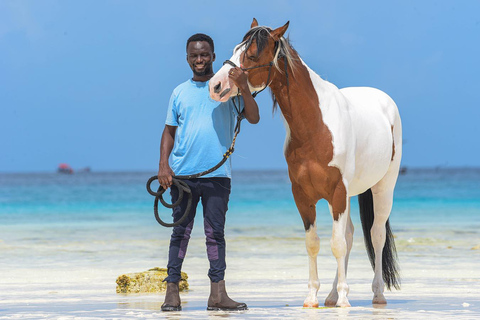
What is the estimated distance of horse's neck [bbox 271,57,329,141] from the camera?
5148 mm

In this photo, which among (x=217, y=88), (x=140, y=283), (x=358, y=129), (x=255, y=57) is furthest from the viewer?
(x=140, y=283)

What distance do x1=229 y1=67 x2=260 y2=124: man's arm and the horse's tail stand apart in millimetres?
1825

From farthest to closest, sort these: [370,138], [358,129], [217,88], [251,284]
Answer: [251,284] < [370,138] < [358,129] < [217,88]

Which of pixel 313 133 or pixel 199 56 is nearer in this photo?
pixel 313 133

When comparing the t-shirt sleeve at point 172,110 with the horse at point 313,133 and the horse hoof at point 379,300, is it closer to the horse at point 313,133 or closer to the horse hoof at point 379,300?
the horse at point 313,133

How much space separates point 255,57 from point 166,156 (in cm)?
100

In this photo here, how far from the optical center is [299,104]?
517 centimetres

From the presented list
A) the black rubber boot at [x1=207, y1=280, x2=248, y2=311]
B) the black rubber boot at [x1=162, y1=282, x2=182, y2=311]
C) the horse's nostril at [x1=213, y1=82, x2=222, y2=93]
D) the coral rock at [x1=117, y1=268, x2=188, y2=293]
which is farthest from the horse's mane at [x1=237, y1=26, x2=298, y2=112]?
the coral rock at [x1=117, y1=268, x2=188, y2=293]

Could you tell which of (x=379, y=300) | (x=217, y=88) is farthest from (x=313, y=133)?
(x=379, y=300)

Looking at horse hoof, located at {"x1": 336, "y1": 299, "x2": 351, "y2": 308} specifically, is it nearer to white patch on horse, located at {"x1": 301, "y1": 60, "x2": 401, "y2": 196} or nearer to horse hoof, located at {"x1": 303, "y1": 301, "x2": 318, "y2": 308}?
horse hoof, located at {"x1": 303, "y1": 301, "x2": 318, "y2": 308}

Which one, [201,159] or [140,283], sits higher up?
[201,159]

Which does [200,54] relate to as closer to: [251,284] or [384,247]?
[384,247]

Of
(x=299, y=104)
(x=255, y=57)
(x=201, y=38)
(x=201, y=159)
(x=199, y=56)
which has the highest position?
(x=201, y=38)

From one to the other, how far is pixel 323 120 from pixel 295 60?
0.48 meters
